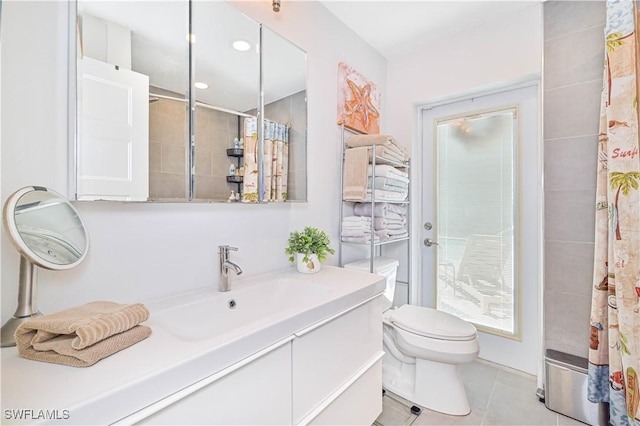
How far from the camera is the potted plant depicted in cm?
146

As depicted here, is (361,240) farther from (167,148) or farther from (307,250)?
(167,148)

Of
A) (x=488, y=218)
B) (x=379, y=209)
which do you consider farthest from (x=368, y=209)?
(x=488, y=218)

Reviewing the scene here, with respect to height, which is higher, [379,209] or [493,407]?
[379,209]

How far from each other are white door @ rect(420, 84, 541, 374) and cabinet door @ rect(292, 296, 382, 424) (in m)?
1.17

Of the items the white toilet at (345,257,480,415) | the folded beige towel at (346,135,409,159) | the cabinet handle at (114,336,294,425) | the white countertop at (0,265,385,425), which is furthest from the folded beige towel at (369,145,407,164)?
the cabinet handle at (114,336,294,425)

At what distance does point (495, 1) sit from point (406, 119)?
2.89 feet

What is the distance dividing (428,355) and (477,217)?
111cm

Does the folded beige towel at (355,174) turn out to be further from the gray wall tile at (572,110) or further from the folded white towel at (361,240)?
the gray wall tile at (572,110)

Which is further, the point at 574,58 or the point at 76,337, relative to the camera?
the point at 574,58

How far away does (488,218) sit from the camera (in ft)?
6.88

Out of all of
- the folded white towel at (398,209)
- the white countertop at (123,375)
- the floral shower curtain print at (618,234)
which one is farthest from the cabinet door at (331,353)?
the floral shower curtain print at (618,234)

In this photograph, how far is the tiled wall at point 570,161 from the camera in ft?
5.15

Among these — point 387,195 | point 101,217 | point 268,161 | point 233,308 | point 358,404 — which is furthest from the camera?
point 387,195

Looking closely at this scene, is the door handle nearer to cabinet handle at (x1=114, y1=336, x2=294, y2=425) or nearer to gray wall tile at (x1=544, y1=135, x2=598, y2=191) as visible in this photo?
gray wall tile at (x1=544, y1=135, x2=598, y2=191)
